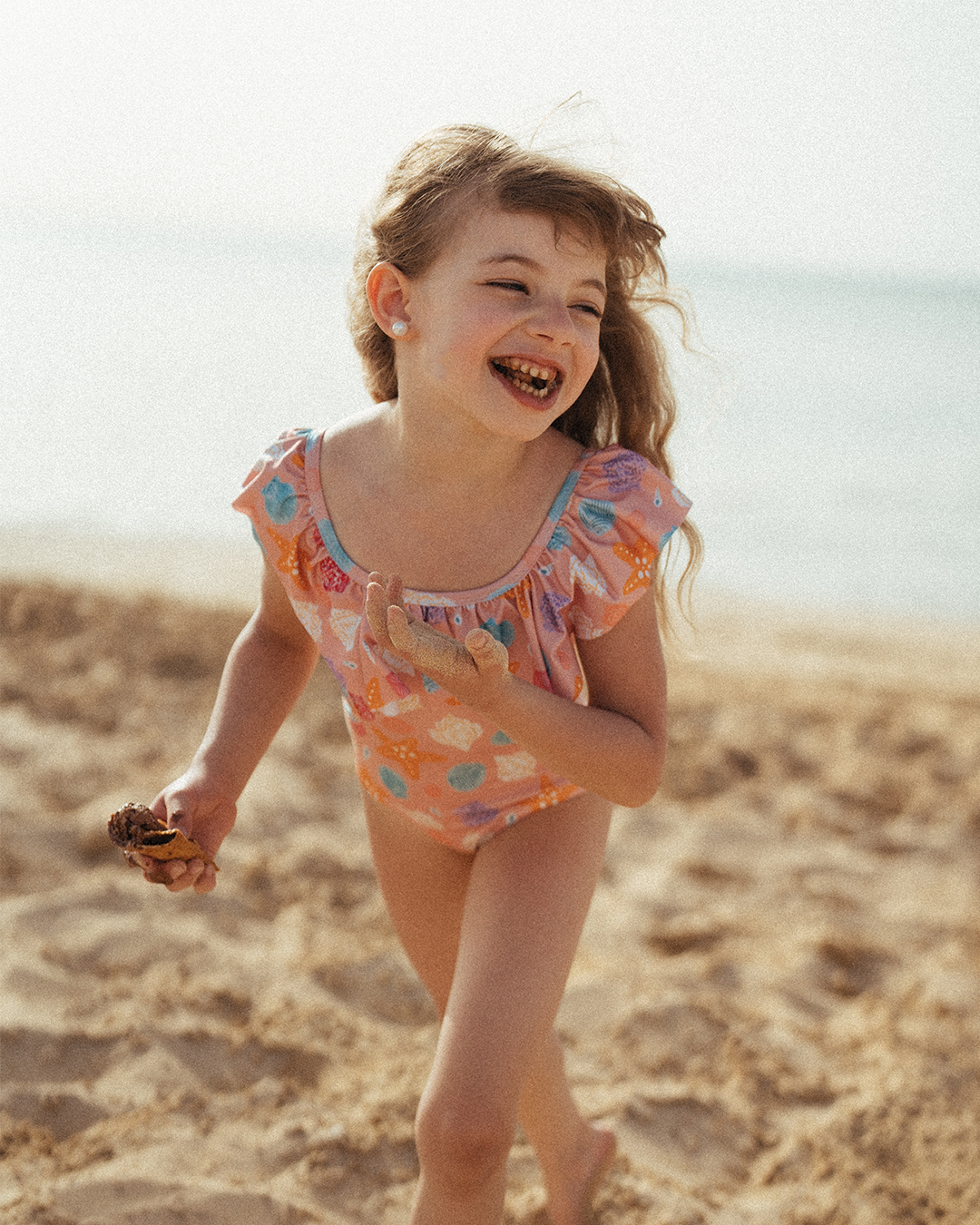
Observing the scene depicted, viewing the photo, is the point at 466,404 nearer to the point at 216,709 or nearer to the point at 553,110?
the point at 553,110

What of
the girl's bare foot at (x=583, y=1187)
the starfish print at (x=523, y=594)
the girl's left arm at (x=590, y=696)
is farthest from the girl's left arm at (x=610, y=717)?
the girl's bare foot at (x=583, y=1187)

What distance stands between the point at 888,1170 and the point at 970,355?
2349 centimetres

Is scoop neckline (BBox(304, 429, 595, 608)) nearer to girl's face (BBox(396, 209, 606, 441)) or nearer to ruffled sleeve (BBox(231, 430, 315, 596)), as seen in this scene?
ruffled sleeve (BBox(231, 430, 315, 596))

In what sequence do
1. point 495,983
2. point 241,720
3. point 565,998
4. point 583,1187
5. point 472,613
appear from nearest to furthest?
1. point 495,983
2. point 472,613
3. point 241,720
4. point 583,1187
5. point 565,998

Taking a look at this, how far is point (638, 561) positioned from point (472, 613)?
0.29 meters

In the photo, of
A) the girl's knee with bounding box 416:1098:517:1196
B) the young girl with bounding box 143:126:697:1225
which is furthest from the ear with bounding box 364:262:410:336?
the girl's knee with bounding box 416:1098:517:1196

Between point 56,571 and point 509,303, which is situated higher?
point 509,303

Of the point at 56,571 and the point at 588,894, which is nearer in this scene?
the point at 588,894

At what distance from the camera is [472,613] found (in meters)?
1.87

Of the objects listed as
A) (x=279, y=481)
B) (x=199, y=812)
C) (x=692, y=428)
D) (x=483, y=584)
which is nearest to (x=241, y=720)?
(x=199, y=812)

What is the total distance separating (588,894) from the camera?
194cm

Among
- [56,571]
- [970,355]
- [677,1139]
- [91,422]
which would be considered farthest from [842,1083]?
[970,355]

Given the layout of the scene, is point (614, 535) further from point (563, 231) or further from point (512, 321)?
point (563, 231)

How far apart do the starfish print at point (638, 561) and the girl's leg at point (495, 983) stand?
1.37 feet
